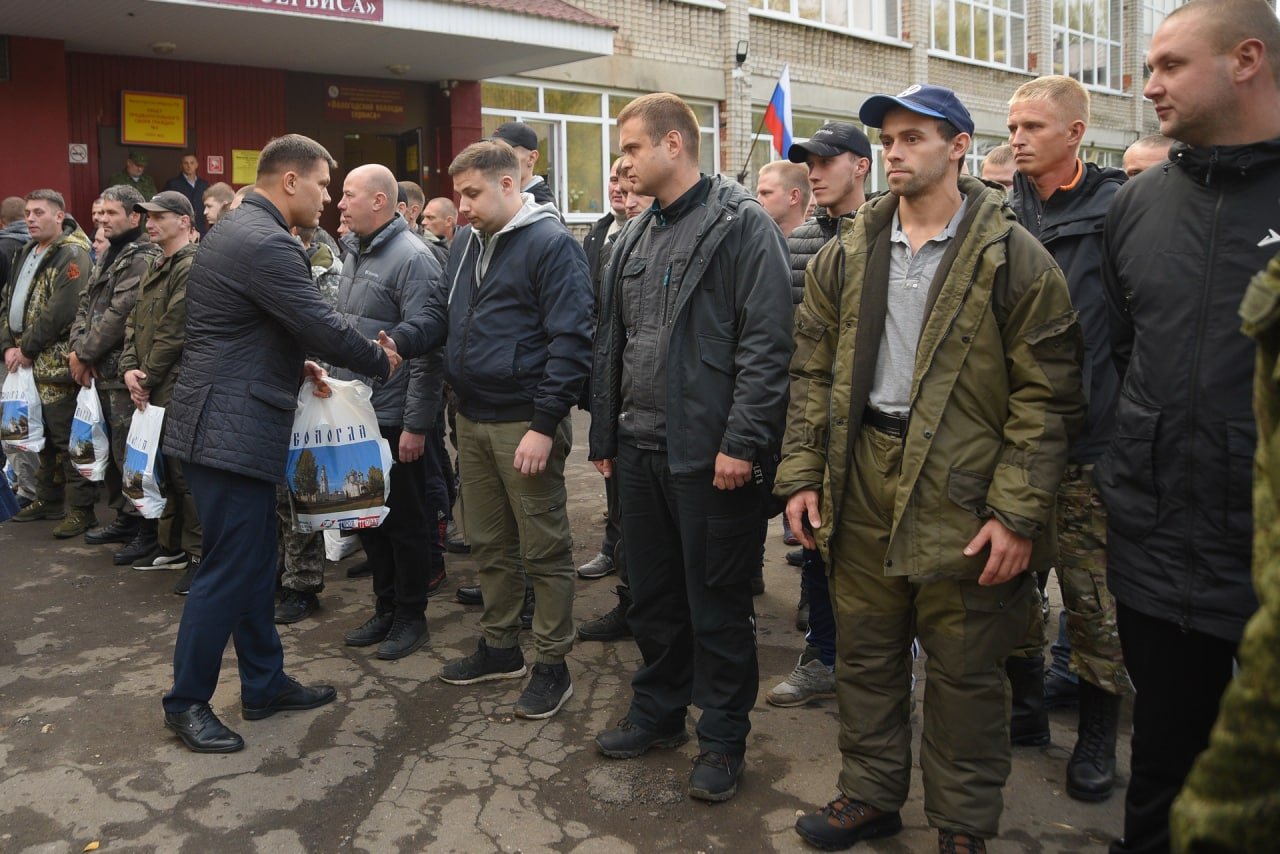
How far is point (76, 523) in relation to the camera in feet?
23.5

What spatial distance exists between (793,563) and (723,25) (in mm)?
12569

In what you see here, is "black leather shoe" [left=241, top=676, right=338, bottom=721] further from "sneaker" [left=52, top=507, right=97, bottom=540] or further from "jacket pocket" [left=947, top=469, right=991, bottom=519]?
"sneaker" [left=52, top=507, right=97, bottom=540]

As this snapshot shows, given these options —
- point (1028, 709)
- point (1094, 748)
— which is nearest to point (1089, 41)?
point (1028, 709)

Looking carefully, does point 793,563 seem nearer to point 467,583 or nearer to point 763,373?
point 467,583

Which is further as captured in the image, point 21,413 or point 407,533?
point 21,413

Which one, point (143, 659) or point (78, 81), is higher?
point (78, 81)

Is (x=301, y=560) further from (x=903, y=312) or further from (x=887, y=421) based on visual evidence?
(x=903, y=312)

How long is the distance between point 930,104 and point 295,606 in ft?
13.2

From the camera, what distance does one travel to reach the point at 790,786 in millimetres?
3615

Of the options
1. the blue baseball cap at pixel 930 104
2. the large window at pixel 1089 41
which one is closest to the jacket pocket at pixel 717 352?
the blue baseball cap at pixel 930 104

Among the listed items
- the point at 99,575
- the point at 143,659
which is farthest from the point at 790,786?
the point at 99,575

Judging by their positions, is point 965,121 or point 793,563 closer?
point 965,121

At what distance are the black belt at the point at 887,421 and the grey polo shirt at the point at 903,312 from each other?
0.02m

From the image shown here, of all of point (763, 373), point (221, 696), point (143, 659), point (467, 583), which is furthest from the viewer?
point (467, 583)
